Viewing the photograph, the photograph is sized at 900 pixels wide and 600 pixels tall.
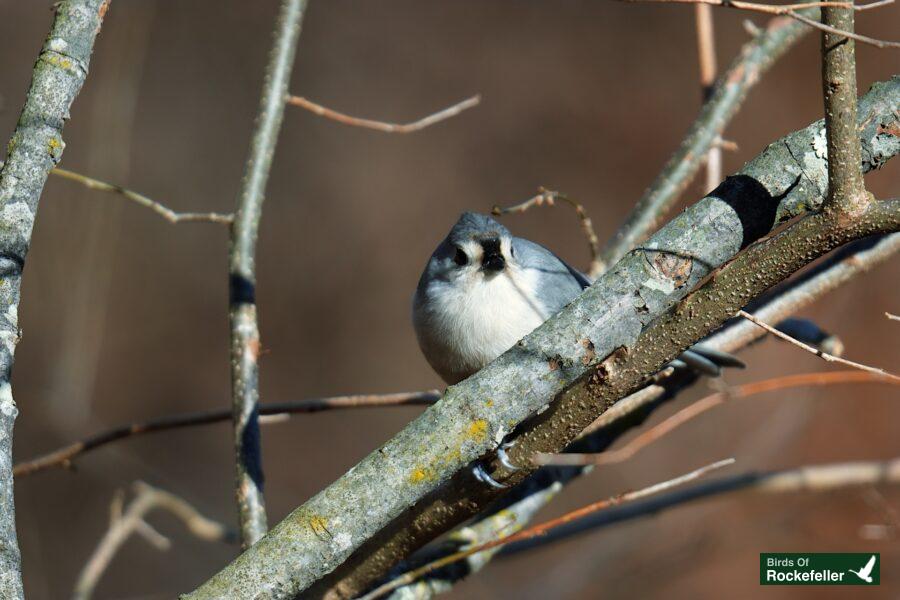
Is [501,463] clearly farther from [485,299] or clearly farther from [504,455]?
[485,299]

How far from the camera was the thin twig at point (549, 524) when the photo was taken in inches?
52.1

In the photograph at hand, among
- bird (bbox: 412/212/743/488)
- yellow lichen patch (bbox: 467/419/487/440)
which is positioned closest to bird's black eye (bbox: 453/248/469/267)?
bird (bbox: 412/212/743/488)

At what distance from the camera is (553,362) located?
1.26 metres

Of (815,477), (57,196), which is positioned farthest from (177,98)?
(815,477)

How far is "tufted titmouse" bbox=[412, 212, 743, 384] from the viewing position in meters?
2.08

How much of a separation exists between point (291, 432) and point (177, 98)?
2.15 m

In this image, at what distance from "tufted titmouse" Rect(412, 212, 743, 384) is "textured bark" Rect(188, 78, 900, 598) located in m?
0.77

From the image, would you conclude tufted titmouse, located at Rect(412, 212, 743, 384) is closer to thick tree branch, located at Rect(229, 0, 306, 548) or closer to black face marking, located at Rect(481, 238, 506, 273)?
black face marking, located at Rect(481, 238, 506, 273)

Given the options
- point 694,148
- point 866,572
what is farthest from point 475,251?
point 866,572

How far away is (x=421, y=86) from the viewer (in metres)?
5.55

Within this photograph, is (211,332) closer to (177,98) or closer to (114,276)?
(114,276)

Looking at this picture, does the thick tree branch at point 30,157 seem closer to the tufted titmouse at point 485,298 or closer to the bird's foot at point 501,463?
the bird's foot at point 501,463

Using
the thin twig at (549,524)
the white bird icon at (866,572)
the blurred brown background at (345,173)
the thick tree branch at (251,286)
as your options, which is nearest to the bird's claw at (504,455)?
the thin twig at (549,524)

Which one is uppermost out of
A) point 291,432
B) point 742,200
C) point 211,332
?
point 211,332
